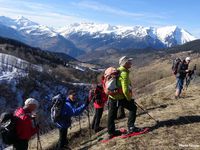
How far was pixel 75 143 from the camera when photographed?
2197cm

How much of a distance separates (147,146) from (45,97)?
182720 millimetres

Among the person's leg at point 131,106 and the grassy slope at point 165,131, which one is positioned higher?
the person's leg at point 131,106

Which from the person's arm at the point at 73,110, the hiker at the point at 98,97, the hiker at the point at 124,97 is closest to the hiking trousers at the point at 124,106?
the hiker at the point at 124,97

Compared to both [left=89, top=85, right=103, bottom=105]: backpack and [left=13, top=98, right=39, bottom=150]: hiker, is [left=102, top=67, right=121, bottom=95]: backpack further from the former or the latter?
[left=89, top=85, right=103, bottom=105]: backpack

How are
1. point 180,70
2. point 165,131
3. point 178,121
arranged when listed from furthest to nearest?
point 180,70, point 178,121, point 165,131

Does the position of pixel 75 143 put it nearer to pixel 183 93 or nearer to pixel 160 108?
pixel 160 108

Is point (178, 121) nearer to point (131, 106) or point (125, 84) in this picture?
point (131, 106)

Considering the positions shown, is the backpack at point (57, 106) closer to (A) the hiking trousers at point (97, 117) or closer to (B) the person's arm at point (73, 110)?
(B) the person's arm at point (73, 110)

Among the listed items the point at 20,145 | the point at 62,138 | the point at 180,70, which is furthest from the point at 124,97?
the point at 180,70

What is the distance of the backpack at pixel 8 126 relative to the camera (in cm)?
1438

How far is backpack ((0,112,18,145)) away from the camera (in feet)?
47.2

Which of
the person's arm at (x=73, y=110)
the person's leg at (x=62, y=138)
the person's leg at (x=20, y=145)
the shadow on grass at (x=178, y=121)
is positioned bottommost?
the person's leg at (x=62, y=138)

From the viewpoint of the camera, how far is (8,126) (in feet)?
47.2

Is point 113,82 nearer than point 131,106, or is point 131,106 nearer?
point 113,82
